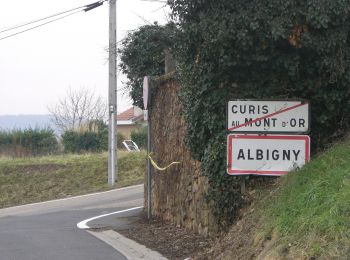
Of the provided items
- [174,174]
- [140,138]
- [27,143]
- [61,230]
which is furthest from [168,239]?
[140,138]

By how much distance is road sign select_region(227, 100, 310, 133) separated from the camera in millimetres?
7543

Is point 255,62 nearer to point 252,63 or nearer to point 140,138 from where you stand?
point 252,63

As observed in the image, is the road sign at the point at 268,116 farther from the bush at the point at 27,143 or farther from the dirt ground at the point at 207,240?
the bush at the point at 27,143

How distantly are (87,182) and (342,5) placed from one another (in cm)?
2251

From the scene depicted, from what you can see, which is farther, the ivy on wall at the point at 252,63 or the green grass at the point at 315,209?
the ivy on wall at the point at 252,63

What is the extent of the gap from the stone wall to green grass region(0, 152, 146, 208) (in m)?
12.2

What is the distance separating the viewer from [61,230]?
13.3m

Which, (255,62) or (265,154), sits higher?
(255,62)

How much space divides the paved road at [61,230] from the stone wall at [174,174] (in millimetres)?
1525

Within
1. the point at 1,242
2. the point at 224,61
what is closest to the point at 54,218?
the point at 1,242

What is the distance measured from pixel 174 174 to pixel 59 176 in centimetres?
1868

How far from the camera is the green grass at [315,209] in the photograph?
517 centimetres

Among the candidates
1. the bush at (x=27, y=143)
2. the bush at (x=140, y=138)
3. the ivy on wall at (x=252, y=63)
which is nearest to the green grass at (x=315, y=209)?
the ivy on wall at (x=252, y=63)

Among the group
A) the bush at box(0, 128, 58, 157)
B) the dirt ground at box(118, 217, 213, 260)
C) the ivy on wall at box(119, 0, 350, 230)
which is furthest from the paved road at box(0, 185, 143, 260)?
the bush at box(0, 128, 58, 157)
